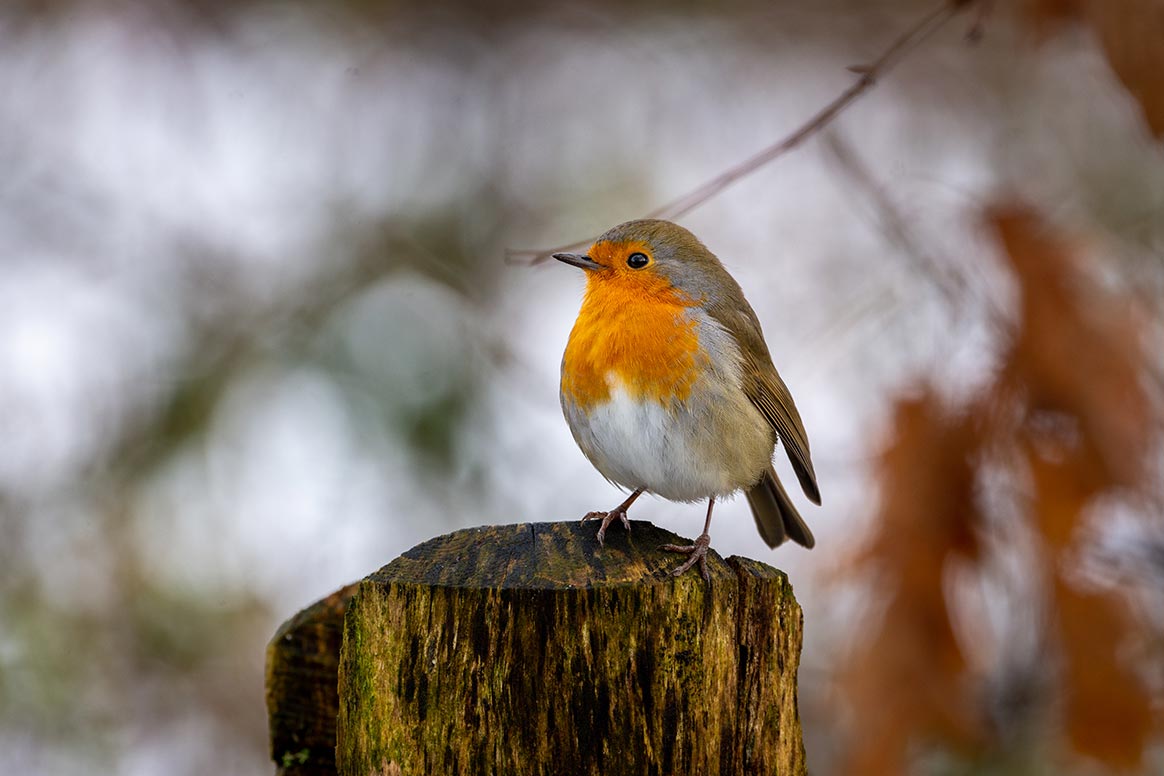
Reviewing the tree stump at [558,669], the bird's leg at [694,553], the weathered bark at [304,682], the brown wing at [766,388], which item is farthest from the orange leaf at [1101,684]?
the weathered bark at [304,682]

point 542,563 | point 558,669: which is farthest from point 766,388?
point 558,669

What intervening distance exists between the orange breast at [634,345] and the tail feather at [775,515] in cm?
67

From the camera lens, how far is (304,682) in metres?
2.19

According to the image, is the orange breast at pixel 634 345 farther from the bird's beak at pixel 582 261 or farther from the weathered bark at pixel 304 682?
the weathered bark at pixel 304 682

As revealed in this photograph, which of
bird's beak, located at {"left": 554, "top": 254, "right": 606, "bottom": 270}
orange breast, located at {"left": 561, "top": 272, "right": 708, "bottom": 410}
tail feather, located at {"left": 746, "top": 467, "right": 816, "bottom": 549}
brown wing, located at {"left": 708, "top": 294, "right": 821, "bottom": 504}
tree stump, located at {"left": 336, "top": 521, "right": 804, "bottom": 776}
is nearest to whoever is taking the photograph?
tree stump, located at {"left": 336, "top": 521, "right": 804, "bottom": 776}

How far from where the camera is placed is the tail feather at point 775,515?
3.62 metres

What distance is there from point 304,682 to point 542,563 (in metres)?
0.62

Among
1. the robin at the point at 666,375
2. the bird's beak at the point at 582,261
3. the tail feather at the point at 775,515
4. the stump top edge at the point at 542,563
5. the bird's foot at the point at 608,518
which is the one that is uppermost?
the bird's beak at the point at 582,261

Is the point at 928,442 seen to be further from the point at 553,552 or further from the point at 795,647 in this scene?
the point at 553,552

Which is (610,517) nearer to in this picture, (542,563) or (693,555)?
(693,555)

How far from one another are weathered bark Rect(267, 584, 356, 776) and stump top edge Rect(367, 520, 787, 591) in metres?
A: 0.31

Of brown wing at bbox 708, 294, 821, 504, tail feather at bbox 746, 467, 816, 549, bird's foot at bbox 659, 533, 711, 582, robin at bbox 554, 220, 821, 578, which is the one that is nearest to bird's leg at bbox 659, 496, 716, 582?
bird's foot at bbox 659, 533, 711, 582

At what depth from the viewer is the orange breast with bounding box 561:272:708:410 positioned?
3.10 metres

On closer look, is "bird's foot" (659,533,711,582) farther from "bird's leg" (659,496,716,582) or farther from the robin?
the robin
